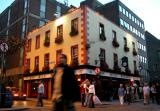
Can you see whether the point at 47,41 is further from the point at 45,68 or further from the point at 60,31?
the point at 45,68

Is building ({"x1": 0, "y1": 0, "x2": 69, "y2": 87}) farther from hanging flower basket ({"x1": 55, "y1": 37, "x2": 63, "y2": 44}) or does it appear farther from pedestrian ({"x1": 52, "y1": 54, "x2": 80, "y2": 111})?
pedestrian ({"x1": 52, "y1": 54, "x2": 80, "y2": 111})

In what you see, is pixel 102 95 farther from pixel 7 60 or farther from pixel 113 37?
pixel 7 60

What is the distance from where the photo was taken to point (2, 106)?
14.6 m

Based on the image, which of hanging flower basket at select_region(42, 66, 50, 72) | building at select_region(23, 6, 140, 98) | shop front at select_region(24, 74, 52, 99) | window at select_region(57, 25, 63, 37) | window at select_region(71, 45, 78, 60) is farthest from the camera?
hanging flower basket at select_region(42, 66, 50, 72)

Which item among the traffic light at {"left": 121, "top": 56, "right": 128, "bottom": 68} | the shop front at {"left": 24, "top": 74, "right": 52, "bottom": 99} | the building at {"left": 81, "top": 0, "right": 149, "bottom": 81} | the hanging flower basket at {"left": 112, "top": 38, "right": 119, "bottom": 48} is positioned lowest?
the shop front at {"left": 24, "top": 74, "right": 52, "bottom": 99}

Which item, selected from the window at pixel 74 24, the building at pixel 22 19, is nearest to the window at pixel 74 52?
the window at pixel 74 24

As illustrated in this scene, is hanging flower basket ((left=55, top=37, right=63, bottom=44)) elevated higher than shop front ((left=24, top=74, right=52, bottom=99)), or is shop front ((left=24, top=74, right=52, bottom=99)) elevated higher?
hanging flower basket ((left=55, top=37, right=63, bottom=44))

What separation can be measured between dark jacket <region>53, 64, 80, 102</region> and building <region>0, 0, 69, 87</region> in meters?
34.3

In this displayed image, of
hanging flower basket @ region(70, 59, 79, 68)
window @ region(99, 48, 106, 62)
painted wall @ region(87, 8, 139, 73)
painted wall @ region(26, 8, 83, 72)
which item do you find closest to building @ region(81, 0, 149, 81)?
painted wall @ region(87, 8, 139, 73)

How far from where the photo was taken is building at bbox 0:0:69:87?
4094 centimetres

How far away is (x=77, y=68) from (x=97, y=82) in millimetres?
2512

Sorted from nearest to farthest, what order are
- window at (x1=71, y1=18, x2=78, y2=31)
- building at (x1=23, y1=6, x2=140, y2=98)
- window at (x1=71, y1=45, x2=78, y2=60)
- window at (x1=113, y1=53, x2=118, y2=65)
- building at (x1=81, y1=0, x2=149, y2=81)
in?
1. building at (x1=23, y1=6, x2=140, y2=98)
2. window at (x1=71, y1=45, x2=78, y2=60)
3. window at (x1=71, y1=18, x2=78, y2=31)
4. window at (x1=113, y1=53, x2=118, y2=65)
5. building at (x1=81, y1=0, x2=149, y2=81)

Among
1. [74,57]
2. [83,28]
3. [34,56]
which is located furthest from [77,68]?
[34,56]

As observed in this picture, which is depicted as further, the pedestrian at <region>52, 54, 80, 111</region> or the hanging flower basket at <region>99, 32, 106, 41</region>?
the hanging flower basket at <region>99, 32, 106, 41</region>
